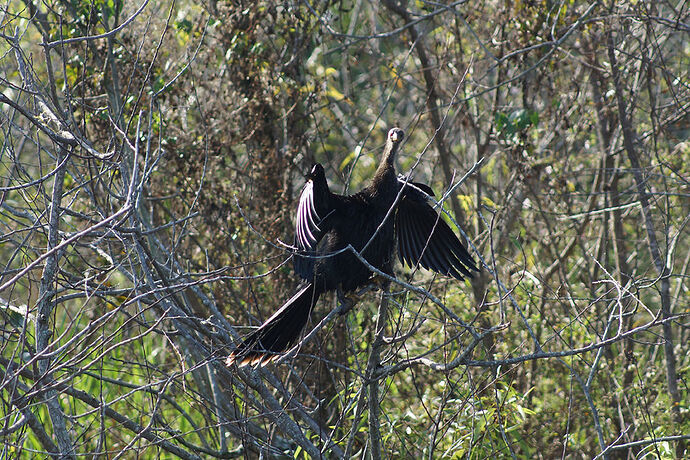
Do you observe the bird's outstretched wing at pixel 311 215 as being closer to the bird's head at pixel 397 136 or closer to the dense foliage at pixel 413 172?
the bird's head at pixel 397 136

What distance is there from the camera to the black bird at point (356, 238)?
361 centimetres

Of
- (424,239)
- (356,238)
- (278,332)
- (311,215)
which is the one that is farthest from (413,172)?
(278,332)

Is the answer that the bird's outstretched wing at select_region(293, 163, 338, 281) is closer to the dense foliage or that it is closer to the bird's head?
the bird's head

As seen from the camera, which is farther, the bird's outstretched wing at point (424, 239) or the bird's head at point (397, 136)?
the bird's outstretched wing at point (424, 239)

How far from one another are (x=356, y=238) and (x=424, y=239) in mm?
490

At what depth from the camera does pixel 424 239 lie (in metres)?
4.30

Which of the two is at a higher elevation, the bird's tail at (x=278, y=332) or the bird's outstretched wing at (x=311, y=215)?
the bird's outstretched wing at (x=311, y=215)

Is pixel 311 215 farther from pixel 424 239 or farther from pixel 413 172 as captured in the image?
pixel 413 172

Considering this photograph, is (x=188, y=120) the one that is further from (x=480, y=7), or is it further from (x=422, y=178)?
(x=422, y=178)

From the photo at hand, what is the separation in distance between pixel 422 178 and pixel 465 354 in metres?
5.40

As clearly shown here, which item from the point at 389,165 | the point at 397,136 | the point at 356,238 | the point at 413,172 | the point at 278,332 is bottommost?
the point at 278,332

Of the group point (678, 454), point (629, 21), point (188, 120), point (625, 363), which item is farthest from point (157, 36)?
point (678, 454)

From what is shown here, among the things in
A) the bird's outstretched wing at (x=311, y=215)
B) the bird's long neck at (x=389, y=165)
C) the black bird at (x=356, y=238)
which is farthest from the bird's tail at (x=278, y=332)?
the bird's long neck at (x=389, y=165)

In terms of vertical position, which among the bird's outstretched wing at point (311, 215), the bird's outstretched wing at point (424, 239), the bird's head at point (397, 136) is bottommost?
the bird's outstretched wing at point (424, 239)
